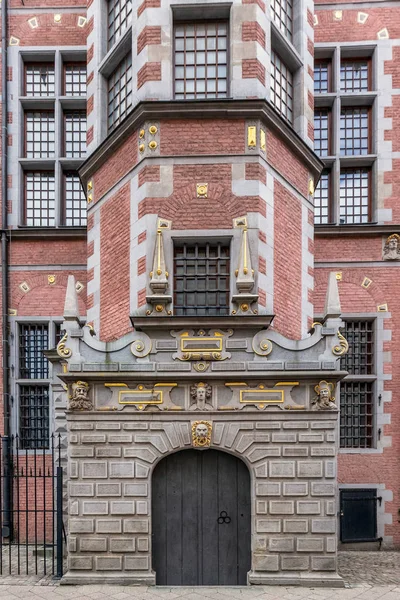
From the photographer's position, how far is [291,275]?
39.7 feet

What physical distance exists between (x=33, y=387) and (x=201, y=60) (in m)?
9.96

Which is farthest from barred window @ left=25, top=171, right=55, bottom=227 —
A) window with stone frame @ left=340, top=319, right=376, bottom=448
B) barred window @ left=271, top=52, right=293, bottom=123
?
window with stone frame @ left=340, top=319, right=376, bottom=448

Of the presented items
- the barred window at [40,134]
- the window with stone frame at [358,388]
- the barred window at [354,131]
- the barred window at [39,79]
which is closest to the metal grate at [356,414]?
the window with stone frame at [358,388]

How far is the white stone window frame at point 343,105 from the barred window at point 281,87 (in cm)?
312

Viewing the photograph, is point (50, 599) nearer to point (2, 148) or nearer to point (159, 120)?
point (159, 120)

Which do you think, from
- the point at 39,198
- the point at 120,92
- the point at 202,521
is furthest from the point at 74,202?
the point at 202,521

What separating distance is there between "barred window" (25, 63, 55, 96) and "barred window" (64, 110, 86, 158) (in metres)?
0.90

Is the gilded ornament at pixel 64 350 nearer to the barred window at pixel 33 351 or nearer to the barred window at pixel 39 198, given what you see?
the barred window at pixel 33 351

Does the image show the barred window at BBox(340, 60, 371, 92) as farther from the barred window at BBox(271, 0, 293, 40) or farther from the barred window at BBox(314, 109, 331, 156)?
the barred window at BBox(271, 0, 293, 40)

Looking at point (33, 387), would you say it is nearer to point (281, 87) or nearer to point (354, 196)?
point (281, 87)

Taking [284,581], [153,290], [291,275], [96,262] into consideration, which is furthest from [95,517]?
[291,275]

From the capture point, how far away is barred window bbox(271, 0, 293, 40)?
12.6 m

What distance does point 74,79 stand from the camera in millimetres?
16594

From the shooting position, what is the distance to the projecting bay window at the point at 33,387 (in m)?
15.6
